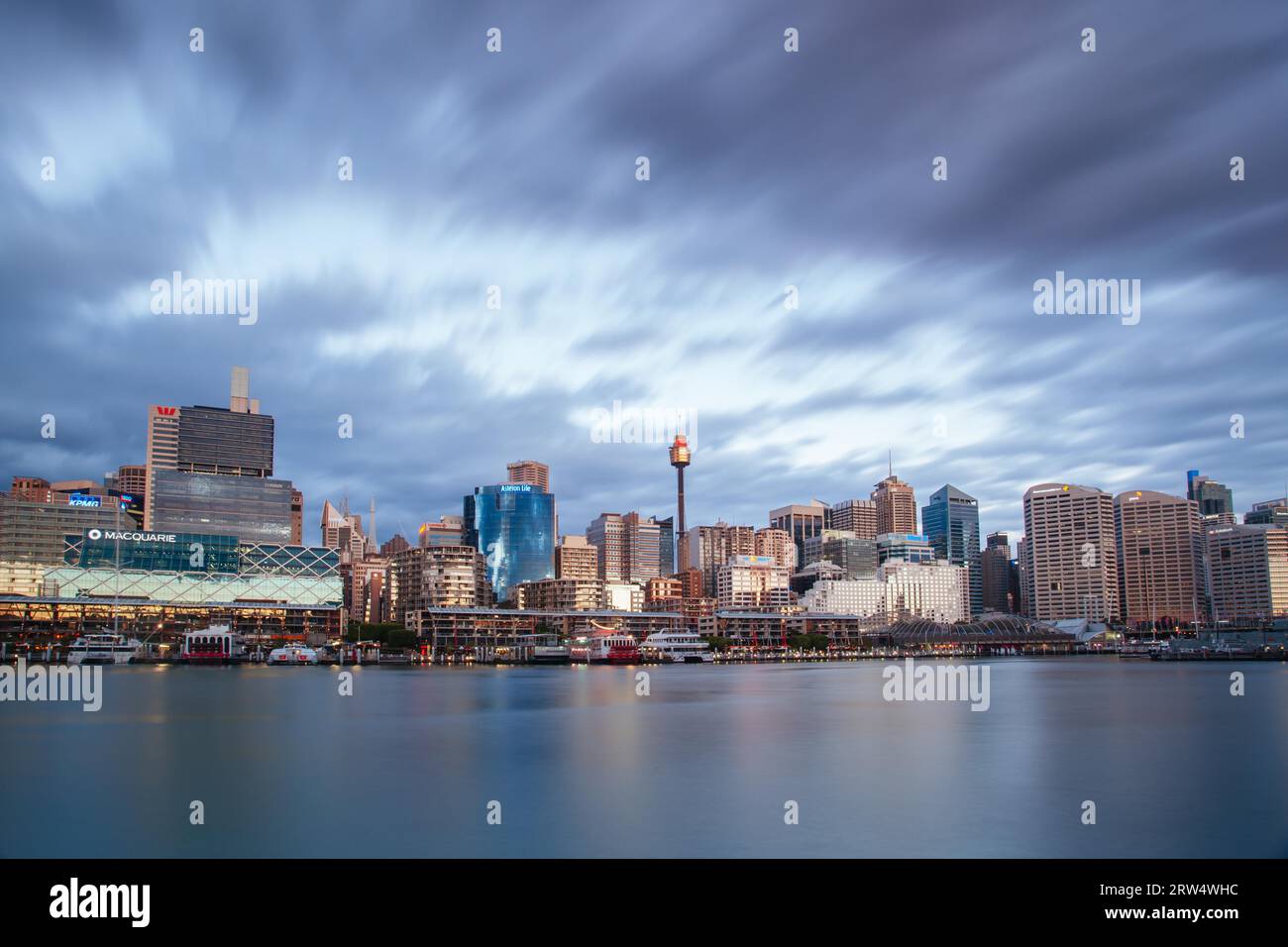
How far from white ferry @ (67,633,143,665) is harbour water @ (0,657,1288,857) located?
79.2 metres

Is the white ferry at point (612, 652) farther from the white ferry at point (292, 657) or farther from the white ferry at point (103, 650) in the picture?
the white ferry at point (103, 650)

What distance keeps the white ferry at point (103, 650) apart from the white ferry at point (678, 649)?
76.6 meters

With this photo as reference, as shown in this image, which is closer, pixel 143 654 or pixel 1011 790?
pixel 1011 790

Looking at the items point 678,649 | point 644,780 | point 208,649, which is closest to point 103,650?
point 208,649

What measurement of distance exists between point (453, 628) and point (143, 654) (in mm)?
59235

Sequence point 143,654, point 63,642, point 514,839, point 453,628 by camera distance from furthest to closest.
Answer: point 453,628, point 63,642, point 143,654, point 514,839

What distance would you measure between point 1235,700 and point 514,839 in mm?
60062

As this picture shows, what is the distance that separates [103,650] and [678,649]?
87.7 meters

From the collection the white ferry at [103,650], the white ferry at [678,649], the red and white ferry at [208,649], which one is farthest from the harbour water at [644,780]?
the white ferry at [678,649]

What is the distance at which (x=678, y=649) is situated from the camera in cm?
17388
